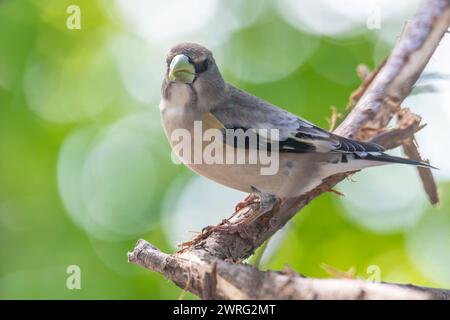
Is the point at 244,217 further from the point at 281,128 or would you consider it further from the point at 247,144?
the point at 281,128

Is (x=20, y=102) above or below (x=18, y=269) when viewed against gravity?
above

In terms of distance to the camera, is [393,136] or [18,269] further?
[18,269]

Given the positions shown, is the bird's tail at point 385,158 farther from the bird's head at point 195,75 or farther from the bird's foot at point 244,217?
the bird's head at point 195,75

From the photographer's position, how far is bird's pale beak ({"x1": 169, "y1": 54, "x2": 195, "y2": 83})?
5117 mm

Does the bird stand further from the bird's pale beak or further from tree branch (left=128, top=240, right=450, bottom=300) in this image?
tree branch (left=128, top=240, right=450, bottom=300)

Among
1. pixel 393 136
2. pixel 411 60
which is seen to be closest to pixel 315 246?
pixel 393 136

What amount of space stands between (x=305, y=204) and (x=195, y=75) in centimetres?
141

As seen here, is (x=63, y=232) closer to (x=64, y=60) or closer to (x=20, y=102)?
(x=20, y=102)

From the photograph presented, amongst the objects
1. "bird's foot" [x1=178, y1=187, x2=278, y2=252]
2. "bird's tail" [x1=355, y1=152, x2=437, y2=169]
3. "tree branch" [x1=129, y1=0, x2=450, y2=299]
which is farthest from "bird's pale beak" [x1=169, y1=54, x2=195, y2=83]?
"bird's tail" [x1=355, y1=152, x2=437, y2=169]

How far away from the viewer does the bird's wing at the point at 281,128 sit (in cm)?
520

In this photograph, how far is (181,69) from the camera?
5.17 metres

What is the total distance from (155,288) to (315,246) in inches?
68.7

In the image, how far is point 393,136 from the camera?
5.68 meters

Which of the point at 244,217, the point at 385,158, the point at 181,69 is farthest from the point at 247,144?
the point at 385,158
